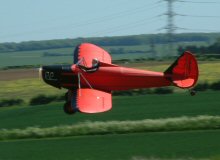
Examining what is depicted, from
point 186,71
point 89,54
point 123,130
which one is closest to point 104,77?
point 89,54

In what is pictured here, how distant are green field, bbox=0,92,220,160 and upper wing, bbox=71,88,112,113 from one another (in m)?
1.35

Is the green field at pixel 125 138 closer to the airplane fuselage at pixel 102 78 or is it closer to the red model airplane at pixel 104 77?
the red model airplane at pixel 104 77

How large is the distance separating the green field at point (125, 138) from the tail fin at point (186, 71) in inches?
72.0

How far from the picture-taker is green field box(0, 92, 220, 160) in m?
16.5

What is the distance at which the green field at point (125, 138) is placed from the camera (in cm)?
1652

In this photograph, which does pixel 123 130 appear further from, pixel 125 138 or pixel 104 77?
pixel 104 77

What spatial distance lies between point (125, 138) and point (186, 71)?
3292mm

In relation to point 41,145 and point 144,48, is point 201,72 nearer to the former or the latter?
point 41,145

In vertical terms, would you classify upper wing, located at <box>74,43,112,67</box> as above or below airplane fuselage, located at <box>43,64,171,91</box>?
above

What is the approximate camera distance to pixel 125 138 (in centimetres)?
1920

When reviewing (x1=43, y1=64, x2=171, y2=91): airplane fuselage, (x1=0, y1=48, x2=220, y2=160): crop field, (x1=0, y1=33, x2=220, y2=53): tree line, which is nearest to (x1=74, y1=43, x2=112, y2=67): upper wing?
(x1=43, y1=64, x2=171, y2=91): airplane fuselage

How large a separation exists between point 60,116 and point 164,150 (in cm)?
875

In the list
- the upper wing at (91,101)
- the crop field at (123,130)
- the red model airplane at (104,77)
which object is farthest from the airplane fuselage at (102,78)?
the crop field at (123,130)

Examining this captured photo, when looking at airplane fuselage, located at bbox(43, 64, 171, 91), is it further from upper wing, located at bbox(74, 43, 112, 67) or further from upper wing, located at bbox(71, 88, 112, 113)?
upper wing, located at bbox(74, 43, 112, 67)
